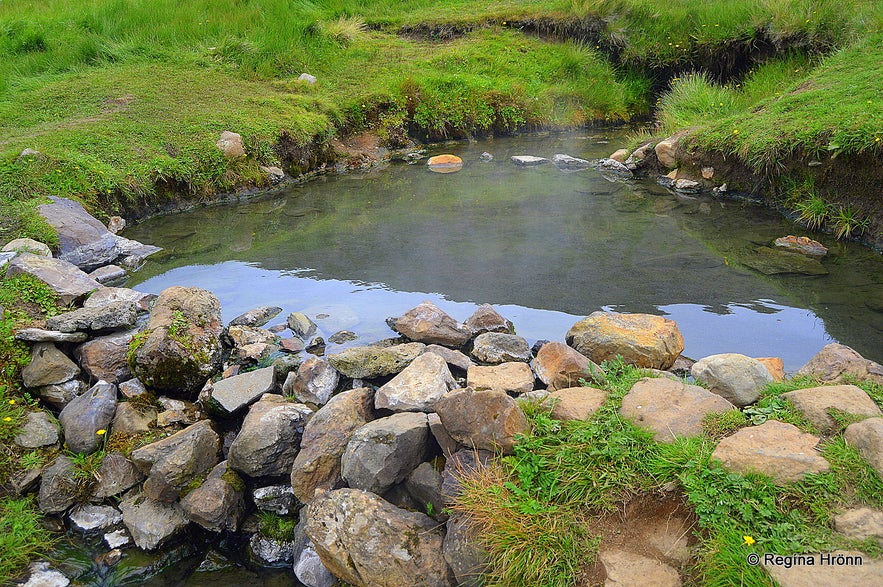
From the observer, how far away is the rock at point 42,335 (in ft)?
15.6

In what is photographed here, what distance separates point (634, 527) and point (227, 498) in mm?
2421

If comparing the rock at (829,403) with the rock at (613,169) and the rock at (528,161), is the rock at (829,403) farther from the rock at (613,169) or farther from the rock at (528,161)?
the rock at (528,161)

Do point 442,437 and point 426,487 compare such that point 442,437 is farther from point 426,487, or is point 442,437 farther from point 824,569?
point 824,569

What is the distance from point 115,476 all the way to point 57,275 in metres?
2.59

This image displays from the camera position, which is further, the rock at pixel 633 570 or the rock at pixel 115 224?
the rock at pixel 115 224

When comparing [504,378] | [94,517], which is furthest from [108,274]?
[504,378]

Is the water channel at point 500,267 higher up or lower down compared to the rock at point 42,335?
lower down

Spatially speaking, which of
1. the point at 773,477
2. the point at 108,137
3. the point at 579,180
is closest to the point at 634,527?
the point at 773,477

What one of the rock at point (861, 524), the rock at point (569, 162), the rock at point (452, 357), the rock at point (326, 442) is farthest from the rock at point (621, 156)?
the rock at point (861, 524)

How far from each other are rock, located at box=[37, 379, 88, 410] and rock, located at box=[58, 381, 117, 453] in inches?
7.1

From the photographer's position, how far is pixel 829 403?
3324 mm

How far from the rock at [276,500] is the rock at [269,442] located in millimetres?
110

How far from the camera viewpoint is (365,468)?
3.52 m

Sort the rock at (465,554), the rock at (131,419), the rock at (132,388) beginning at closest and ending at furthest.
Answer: the rock at (465,554), the rock at (131,419), the rock at (132,388)
